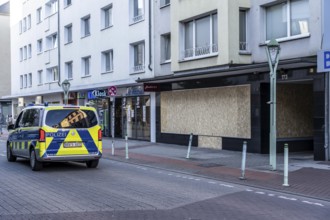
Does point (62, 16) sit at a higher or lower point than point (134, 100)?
higher

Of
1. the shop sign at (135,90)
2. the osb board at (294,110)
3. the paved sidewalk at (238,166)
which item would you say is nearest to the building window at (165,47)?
the shop sign at (135,90)

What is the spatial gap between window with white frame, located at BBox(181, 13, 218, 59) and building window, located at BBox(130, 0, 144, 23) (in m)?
5.04

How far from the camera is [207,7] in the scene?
19047mm

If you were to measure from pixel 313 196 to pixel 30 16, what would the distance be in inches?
1572

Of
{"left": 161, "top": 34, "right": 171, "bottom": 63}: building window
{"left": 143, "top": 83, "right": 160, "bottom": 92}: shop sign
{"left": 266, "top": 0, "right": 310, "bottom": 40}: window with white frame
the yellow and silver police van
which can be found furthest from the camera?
{"left": 161, "top": 34, "right": 171, "bottom": 63}: building window

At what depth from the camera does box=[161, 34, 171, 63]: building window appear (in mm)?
23609

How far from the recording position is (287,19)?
16688 millimetres

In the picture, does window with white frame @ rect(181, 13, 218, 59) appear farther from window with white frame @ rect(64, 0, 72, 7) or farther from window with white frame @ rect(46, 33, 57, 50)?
window with white frame @ rect(46, 33, 57, 50)

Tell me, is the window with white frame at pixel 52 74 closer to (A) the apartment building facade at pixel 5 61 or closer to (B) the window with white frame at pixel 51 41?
(B) the window with white frame at pixel 51 41

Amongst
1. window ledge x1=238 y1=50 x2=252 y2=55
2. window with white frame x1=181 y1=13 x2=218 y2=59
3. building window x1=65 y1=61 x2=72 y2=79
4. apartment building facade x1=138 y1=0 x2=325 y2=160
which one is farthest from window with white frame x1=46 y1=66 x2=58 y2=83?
window ledge x1=238 y1=50 x2=252 y2=55

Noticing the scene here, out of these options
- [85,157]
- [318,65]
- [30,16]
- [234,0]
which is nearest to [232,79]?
[234,0]

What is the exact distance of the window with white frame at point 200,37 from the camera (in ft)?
63.0

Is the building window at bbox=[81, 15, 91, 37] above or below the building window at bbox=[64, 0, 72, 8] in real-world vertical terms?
below

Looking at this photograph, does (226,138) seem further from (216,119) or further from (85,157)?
(85,157)
